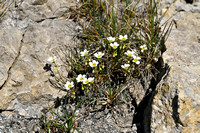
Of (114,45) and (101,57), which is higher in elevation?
(114,45)

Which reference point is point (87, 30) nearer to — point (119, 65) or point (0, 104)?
point (119, 65)

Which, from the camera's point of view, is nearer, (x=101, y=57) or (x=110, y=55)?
(x=101, y=57)

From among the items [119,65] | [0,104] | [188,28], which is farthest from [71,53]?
[188,28]

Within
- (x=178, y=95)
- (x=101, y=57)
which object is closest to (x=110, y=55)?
(x=101, y=57)

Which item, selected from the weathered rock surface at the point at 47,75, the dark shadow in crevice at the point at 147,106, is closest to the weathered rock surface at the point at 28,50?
the weathered rock surface at the point at 47,75

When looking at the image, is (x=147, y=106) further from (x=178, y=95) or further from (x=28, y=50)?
(x=28, y=50)

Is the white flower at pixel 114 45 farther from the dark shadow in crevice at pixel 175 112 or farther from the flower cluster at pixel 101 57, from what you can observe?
the dark shadow in crevice at pixel 175 112
